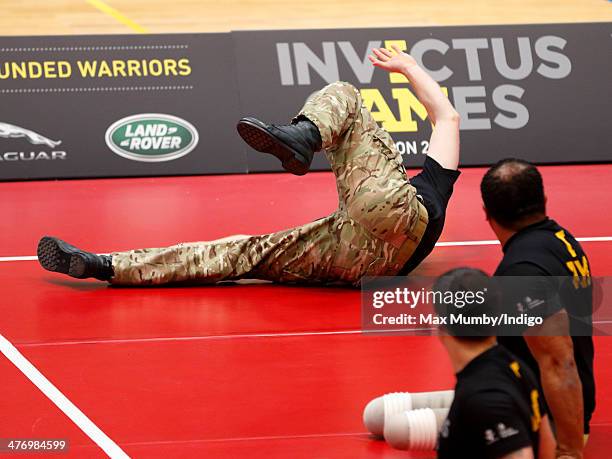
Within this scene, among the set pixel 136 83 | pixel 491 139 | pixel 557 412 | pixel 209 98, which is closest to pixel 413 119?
pixel 491 139

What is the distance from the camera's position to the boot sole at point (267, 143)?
18.3 ft

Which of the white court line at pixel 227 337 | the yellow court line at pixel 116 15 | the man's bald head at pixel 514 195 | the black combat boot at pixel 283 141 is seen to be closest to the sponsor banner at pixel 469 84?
the yellow court line at pixel 116 15

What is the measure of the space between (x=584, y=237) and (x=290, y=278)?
212 cm

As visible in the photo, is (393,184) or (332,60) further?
(332,60)

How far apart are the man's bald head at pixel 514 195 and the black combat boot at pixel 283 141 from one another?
72.1 inches

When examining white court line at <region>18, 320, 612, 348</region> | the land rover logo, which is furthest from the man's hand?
the land rover logo

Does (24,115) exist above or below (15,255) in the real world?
above

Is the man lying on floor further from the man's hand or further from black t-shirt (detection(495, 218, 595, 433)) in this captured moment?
black t-shirt (detection(495, 218, 595, 433))

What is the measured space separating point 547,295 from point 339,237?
2.52 meters

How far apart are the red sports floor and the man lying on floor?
137mm

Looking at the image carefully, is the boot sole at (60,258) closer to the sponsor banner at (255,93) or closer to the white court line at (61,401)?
the white court line at (61,401)

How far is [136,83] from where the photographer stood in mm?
9414

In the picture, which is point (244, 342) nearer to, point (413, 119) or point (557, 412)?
point (557, 412)

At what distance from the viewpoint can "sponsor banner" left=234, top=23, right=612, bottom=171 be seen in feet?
31.2
